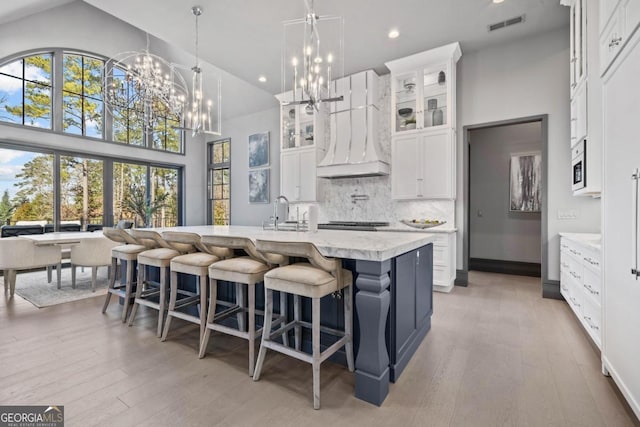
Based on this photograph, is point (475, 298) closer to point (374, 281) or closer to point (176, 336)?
point (374, 281)

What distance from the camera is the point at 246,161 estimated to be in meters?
7.51

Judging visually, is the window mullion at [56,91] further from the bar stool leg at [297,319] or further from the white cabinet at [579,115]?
the white cabinet at [579,115]

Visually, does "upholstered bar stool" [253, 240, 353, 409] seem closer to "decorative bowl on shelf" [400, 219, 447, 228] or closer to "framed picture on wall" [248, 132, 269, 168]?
"decorative bowl on shelf" [400, 219, 447, 228]

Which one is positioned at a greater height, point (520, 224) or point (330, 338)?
point (520, 224)

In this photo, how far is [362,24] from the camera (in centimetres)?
381

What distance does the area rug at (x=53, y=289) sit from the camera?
3.69 metres

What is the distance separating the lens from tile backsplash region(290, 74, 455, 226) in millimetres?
4664

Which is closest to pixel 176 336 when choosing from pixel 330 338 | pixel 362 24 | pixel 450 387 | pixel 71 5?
pixel 330 338

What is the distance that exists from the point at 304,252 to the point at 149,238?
206cm

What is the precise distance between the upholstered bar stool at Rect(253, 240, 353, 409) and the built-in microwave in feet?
9.17

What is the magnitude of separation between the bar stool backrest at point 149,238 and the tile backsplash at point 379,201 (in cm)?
324

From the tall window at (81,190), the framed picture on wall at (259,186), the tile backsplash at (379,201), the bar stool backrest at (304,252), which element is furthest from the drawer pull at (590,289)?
the tall window at (81,190)

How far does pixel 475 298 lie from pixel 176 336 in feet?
11.8

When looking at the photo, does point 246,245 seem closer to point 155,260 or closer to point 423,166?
point 155,260
